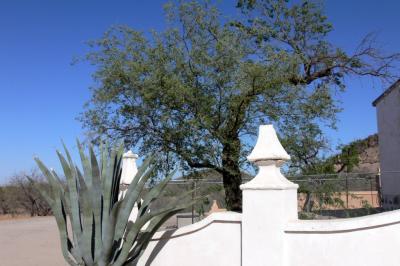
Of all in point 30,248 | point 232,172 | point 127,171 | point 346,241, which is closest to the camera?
point 346,241

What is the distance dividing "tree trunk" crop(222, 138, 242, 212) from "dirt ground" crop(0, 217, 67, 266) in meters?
4.13

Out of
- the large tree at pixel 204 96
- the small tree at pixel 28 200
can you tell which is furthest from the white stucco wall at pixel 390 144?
the small tree at pixel 28 200

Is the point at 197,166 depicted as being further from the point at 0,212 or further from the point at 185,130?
the point at 0,212

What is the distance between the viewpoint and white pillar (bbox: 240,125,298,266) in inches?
204

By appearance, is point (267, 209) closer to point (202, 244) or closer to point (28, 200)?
point (202, 244)

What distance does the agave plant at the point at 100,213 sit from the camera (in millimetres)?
5941

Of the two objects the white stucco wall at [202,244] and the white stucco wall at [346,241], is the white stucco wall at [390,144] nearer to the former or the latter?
the white stucco wall at [202,244]

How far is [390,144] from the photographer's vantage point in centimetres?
2338

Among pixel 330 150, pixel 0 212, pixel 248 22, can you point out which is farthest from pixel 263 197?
pixel 0 212

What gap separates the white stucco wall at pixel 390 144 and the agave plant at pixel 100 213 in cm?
1750

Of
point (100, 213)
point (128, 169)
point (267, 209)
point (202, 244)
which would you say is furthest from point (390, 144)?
point (100, 213)

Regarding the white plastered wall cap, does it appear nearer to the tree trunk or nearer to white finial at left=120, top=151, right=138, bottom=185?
white finial at left=120, top=151, right=138, bottom=185

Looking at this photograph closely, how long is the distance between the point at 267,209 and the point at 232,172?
4879 mm

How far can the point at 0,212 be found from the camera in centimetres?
3206
